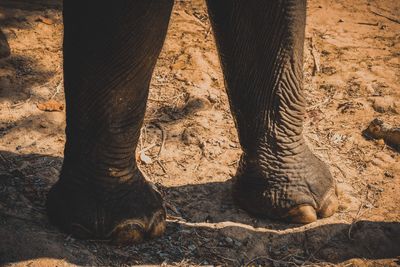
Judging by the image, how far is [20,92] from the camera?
9.50 ft

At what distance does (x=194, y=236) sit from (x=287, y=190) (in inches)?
15.5

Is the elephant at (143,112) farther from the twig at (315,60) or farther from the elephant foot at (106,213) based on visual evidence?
the twig at (315,60)

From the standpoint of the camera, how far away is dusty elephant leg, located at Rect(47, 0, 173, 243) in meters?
1.70

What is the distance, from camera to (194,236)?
2137 mm

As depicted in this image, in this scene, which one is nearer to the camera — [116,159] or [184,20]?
[116,159]

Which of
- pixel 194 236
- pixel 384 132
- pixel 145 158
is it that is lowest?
pixel 194 236

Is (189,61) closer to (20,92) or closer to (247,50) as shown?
(20,92)

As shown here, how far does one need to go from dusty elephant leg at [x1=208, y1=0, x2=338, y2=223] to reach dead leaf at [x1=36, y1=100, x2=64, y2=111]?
1.00m

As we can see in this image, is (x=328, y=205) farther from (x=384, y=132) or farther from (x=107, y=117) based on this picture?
(x=107, y=117)

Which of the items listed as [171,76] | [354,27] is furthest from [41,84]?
[354,27]

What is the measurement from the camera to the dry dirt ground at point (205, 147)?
2.06m

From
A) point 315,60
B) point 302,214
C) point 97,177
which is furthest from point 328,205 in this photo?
point 315,60

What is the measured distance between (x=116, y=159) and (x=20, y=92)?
116 centimetres

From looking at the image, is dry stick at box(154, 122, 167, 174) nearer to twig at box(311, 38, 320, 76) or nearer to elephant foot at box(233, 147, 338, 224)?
elephant foot at box(233, 147, 338, 224)
